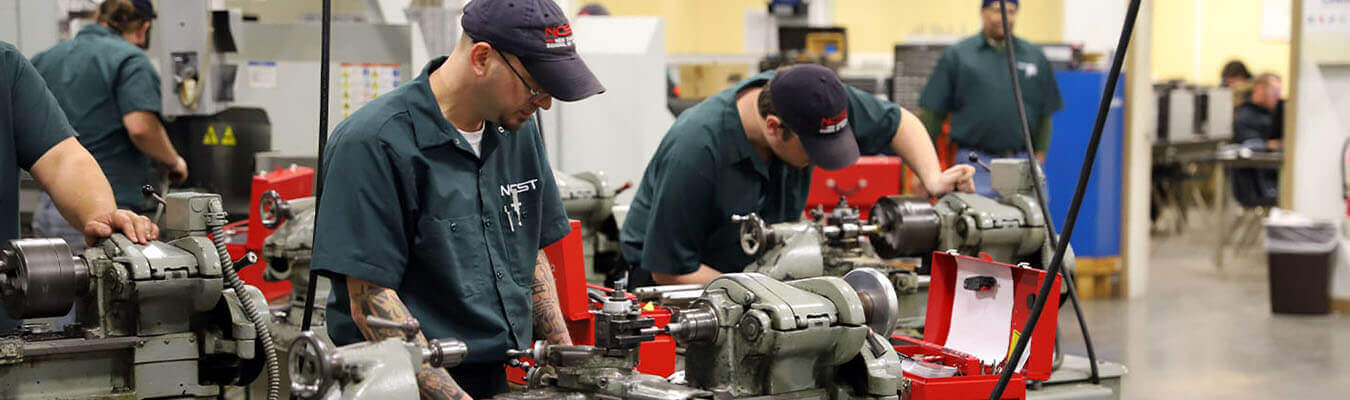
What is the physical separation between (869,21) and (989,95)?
24.1ft

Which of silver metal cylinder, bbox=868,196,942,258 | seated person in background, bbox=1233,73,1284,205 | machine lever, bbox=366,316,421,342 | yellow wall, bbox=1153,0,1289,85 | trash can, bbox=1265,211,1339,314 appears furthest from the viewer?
yellow wall, bbox=1153,0,1289,85

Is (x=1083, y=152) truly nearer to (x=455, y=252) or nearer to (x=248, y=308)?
(x=248, y=308)

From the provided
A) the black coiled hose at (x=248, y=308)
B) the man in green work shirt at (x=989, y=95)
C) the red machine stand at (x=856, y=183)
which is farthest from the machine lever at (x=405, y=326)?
the man in green work shirt at (x=989, y=95)

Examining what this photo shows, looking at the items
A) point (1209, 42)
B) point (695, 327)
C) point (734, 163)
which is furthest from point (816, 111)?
point (1209, 42)

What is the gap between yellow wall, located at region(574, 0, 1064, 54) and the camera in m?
12.1

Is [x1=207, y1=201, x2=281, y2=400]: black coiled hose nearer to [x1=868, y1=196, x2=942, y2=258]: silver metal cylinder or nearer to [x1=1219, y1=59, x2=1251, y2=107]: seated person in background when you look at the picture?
[x1=868, y1=196, x2=942, y2=258]: silver metal cylinder

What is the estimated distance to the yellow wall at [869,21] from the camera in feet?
39.7

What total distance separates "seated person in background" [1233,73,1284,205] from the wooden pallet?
213 cm

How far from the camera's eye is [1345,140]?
602cm

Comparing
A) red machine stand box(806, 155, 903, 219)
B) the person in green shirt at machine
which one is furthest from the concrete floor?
the person in green shirt at machine

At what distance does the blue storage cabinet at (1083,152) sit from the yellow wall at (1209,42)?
819 centimetres

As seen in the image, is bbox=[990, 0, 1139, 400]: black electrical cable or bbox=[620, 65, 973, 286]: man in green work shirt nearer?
bbox=[990, 0, 1139, 400]: black electrical cable

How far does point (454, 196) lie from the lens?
1833 mm

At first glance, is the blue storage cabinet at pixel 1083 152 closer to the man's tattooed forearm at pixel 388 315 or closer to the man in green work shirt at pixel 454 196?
the man in green work shirt at pixel 454 196
